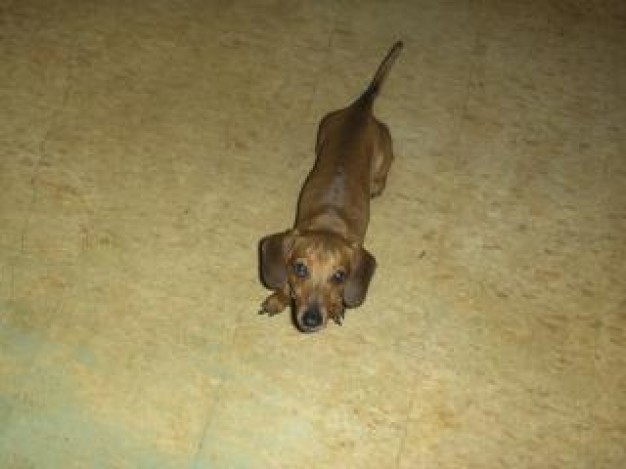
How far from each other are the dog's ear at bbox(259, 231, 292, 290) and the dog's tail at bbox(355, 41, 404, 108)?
1123 mm

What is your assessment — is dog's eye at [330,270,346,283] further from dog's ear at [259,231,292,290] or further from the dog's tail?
the dog's tail

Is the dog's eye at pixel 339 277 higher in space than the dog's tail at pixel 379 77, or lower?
lower

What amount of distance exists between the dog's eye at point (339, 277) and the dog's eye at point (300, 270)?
14 centimetres

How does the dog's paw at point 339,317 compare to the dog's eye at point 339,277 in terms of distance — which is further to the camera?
the dog's paw at point 339,317

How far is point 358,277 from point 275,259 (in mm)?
455

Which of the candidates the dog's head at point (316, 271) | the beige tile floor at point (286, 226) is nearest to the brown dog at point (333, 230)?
the dog's head at point (316, 271)

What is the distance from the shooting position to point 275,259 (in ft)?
12.2

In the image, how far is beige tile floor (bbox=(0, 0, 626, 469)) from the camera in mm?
4023

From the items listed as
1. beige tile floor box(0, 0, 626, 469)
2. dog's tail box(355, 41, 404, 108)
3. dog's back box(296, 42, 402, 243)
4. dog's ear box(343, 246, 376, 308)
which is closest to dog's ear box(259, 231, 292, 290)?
dog's back box(296, 42, 402, 243)

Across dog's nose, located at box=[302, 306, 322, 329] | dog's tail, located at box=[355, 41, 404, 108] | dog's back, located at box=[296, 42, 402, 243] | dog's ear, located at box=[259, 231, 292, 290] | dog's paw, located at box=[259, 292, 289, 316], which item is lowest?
dog's paw, located at box=[259, 292, 289, 316]

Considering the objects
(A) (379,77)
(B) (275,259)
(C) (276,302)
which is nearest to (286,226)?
(C) (276,302)

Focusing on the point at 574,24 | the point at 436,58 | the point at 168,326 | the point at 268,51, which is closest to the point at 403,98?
the point at 436,58

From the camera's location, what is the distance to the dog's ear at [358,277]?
12.1 ft

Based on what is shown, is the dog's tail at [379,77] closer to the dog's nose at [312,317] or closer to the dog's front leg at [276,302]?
the dog's front leg at [276,302]
